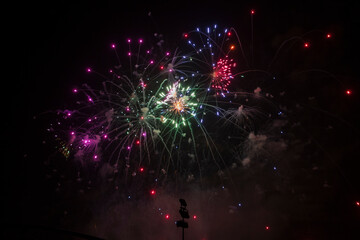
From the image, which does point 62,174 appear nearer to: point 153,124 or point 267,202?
point 153,124

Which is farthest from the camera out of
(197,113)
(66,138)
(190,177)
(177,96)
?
(190,177)

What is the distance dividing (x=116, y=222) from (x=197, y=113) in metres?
14.1

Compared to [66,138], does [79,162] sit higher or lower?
higher

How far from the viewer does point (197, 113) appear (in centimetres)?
1276

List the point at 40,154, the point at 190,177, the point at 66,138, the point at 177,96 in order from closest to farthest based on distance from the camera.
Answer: the point at 177,96
the point at 66,138
the point at 190,177
the point at 40,154

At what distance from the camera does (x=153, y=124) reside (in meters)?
12.1

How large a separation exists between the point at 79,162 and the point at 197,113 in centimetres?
A: 1320

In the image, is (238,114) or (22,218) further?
(22,218)

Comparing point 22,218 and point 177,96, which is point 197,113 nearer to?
point 177,96

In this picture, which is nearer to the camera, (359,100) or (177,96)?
(177,96)

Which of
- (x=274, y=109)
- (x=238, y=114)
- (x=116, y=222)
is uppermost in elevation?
(x=274, y=109)

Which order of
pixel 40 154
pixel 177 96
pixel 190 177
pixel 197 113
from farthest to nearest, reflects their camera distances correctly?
1. pixel 40 154
2. pixel 190 177
3. pixel 197 113
4. pixel 177 96

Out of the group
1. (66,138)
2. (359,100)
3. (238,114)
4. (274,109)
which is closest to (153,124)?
(238,114)

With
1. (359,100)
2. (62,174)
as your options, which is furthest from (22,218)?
(359,100)
